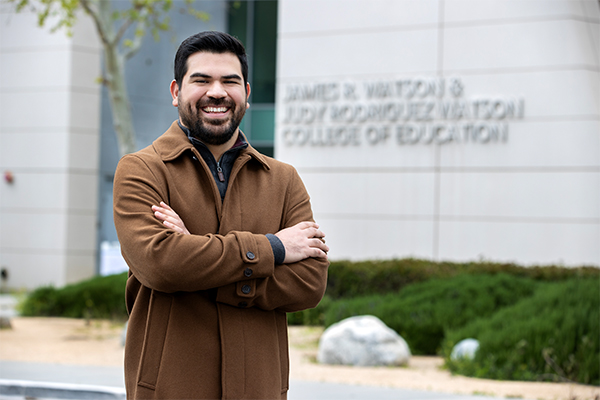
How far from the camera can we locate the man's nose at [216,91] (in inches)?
109

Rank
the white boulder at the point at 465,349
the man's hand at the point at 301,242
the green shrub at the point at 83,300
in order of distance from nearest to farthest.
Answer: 1. the man's hand at the point at 301,242
2. the white boulder at the point at 465,349
3. the green shrub at the point at 83,300

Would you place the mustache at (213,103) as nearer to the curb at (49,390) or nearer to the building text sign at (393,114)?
the curb at (49,390)

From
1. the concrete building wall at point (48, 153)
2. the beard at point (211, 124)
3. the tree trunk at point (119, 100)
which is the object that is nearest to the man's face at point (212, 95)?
the beard at point (211, 124)

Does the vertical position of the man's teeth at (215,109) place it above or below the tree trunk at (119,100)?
below

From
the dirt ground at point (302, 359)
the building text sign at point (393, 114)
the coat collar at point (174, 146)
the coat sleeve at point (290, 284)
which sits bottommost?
the dirt ground at point (302, 359)

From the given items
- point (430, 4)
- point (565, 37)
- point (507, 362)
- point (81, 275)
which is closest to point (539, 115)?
point (565, 37)

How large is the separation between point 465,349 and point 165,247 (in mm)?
6751

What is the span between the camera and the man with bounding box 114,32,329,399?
8.55 ft

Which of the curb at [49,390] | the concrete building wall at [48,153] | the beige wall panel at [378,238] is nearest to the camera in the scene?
the curb at [49,390]

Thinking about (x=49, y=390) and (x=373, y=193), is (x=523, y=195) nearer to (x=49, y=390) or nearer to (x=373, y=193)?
(x=373, y=193)

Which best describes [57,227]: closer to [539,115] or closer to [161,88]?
[161,88]

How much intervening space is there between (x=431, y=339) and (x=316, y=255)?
734 centimetres

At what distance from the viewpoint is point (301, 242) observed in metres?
2.89

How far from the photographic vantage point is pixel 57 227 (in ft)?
53.4
